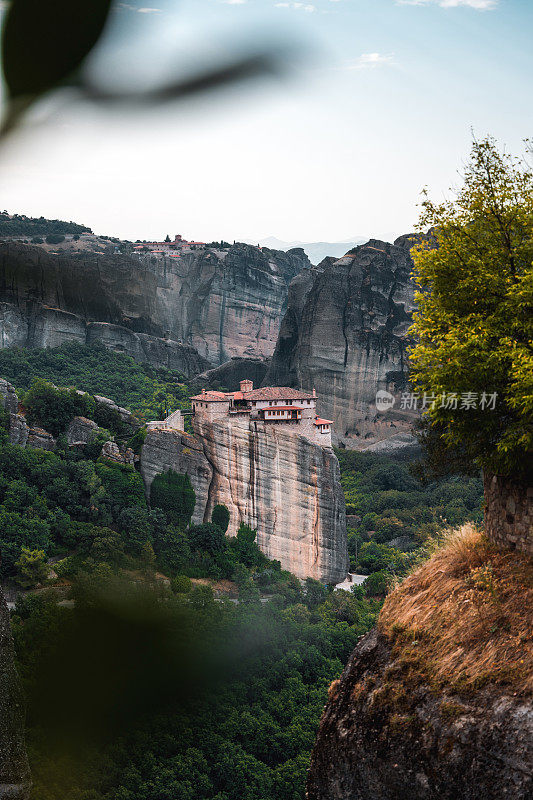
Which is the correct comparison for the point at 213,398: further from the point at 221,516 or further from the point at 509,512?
A: the point at 509,512

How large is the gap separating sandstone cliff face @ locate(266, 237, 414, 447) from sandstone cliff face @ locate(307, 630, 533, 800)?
49.2 m

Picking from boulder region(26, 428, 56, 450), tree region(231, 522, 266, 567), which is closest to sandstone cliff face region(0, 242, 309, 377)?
boulder region(26, 428, 56, 450)

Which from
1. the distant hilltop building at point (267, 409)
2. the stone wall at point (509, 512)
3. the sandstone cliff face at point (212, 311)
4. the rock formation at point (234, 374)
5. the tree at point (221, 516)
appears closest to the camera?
the stone wall at point (509, 512)

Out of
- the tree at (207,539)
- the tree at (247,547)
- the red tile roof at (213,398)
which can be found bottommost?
the tree at (247,547)

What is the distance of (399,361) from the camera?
52969 millimetres

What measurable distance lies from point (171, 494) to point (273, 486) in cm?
425

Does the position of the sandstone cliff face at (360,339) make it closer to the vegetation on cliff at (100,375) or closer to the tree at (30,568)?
the vegetation on cliff at (100,375)

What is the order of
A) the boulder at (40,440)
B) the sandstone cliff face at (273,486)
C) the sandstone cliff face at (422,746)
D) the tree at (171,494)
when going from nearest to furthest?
the sandstone cliff face at (422,746)
the boulder at (40,440)
the tree at (171,494)
the sandstone cliff face at (273,486)

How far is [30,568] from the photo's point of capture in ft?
70.7

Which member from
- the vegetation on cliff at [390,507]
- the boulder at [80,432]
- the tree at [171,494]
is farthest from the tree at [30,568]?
the vegetation on cliff at [390,507]

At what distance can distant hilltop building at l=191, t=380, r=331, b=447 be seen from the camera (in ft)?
103

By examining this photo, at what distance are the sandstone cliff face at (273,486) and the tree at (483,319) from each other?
26584 millimetres

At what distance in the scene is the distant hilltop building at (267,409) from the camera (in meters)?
31.5

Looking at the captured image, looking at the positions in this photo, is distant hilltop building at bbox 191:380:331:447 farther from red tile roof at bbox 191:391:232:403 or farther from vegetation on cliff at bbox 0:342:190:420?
vegetation on cliff at bbox 0:342:190:420
